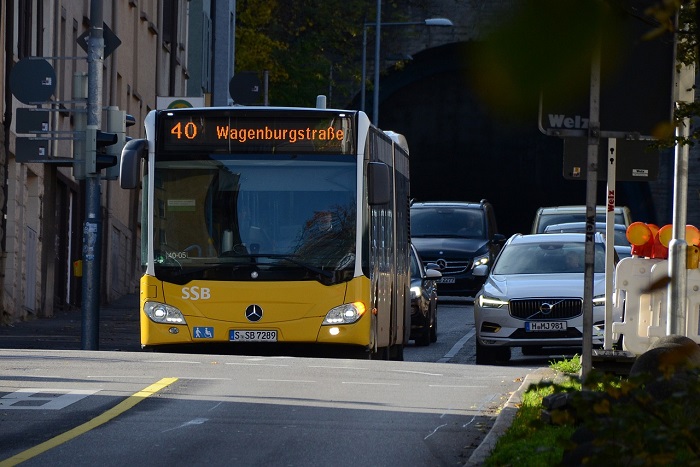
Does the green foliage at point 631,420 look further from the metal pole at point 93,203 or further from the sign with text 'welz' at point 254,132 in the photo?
the metal pole at point 93,203

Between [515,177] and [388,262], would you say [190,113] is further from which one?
[515,177]

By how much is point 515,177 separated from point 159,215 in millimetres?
50776

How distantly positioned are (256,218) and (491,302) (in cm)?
396

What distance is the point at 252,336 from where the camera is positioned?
674 inches

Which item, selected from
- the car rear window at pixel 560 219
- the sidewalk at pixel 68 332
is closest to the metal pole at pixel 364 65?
the car rear window at pixel 560 219

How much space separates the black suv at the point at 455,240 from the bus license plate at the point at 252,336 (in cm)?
1736

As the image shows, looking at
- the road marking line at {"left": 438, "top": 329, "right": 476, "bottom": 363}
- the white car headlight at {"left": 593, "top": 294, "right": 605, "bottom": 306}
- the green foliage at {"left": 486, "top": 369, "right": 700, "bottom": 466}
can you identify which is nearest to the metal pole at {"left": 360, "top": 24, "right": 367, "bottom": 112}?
the road marking line at {"left": 438, "top": 329, "right": 476, "bottom": 363}

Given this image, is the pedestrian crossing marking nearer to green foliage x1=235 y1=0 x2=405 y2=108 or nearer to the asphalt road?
the asphalt road

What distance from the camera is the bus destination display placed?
57.1 ft

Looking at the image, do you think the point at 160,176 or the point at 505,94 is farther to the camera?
the point at 160,176

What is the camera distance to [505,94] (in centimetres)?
245

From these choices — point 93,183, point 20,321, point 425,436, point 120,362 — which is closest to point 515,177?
point 20,321

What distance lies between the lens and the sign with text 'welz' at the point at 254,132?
57.1 ft

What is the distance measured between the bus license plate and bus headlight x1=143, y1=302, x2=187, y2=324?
20.4 inches
